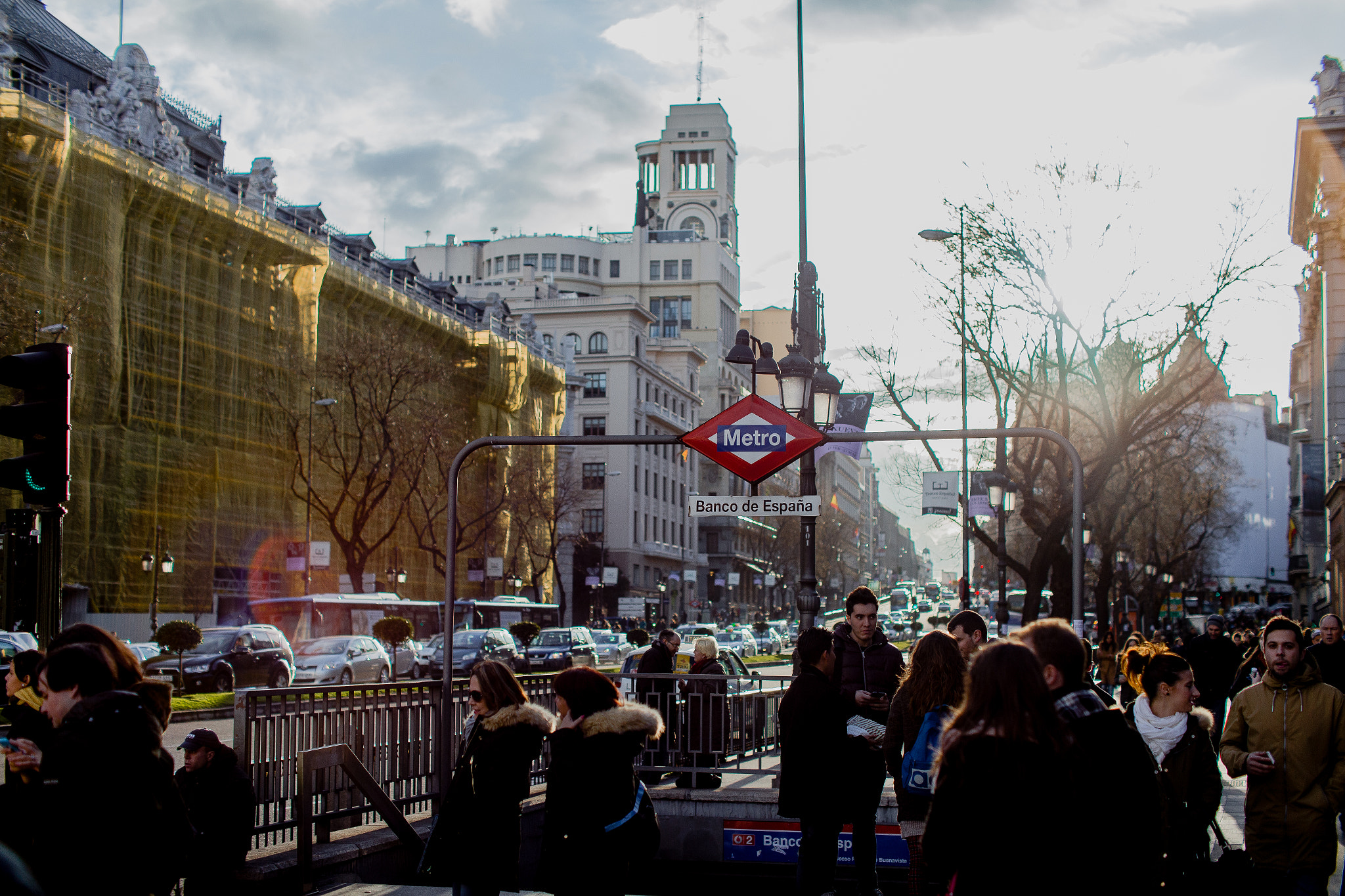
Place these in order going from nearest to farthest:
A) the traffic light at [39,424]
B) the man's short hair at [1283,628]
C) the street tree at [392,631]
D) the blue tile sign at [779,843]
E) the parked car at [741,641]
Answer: the man's short hair at [1283,628] → the traffic light at [39,424] → the blue tile sign at [779,843] → the street tree at [392,631] → the parked car at [741,641]

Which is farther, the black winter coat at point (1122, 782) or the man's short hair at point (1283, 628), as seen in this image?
the man's short hair at point (1283, 628)

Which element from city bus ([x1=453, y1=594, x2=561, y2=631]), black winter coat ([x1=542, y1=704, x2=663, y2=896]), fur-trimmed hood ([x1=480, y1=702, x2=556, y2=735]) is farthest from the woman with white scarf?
city bus ([x1=453, y1=594, x2=561, y2=631])

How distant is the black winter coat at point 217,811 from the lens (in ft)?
24.3

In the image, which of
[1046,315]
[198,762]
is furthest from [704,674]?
[1046,315]

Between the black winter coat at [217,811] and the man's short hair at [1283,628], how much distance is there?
5844 millimetres

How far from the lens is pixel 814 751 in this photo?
308 inches

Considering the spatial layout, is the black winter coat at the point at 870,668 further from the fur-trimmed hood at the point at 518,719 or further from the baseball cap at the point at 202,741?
the baseball cap at the point at 202,741

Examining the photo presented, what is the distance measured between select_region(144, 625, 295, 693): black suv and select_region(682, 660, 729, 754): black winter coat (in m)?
17.4

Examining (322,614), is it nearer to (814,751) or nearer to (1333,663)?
(1333,663)

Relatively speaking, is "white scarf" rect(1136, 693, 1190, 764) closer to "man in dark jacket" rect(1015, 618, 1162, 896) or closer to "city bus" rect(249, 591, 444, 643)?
"man in dark jacket" rect(1015, 618, 1162, 896)

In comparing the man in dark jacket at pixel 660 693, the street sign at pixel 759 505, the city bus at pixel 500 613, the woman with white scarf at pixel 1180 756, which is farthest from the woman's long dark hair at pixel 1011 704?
the city bus at pixel 500 613

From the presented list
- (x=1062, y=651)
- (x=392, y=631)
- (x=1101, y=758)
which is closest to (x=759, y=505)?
(x=1062, y=651)

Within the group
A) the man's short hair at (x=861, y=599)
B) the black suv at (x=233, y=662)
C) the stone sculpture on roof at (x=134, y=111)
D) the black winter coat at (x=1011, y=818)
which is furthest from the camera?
the stone sculpture on roof at (x=134, y=111)

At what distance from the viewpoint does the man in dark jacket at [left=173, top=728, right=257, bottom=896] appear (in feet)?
24.4
